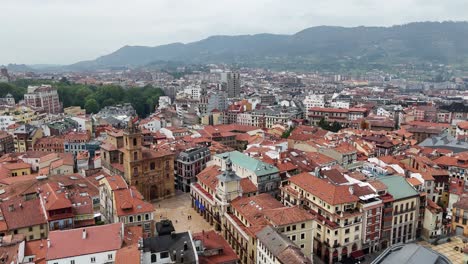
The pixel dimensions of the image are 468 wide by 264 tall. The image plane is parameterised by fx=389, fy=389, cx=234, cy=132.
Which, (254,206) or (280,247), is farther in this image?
(254,206)

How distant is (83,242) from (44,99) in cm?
13154

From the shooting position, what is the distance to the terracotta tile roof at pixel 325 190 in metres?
46.2

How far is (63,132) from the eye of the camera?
332 ft

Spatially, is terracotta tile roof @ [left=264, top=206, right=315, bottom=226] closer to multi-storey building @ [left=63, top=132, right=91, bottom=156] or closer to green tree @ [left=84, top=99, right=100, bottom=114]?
multi-storey building @ [left=63, top=132, right=91, bottom=156]

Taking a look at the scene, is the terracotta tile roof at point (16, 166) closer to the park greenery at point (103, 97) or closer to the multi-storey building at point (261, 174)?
the multi-storey building at point (261, 174)

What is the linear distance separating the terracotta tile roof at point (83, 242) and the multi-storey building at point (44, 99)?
122693mm

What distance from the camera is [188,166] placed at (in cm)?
7088

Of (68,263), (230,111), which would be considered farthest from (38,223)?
(230,111)

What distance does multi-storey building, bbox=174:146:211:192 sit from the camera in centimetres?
7100

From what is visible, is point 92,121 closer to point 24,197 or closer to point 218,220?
point 24,197

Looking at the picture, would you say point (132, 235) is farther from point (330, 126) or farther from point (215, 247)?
point (330, 126)

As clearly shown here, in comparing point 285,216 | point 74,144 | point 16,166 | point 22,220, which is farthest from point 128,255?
point 74,144

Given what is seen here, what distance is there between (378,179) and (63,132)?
3172 inches

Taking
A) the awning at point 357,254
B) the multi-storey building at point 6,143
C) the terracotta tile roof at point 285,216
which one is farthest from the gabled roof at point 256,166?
the multi-storey building at point 6,143
